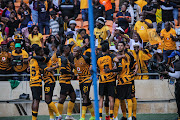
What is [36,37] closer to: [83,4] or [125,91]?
[83,4]

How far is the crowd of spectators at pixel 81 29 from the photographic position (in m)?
14.0

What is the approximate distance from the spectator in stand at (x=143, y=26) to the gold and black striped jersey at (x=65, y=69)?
4897 millimetres

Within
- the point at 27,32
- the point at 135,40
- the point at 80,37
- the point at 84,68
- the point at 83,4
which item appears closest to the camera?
the point at 84,68

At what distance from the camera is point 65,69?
11078mm

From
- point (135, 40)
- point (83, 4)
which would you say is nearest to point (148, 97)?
point (135, 40)

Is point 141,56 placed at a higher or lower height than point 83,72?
higher

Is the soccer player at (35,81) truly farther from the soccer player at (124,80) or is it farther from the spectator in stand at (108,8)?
the spectator in stand at (108,8)

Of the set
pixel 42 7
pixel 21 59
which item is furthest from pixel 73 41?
pixel 42 7

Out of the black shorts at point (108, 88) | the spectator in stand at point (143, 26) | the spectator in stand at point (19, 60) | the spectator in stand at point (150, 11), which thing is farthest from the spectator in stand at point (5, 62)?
the spectator in stand at point (150, 11)

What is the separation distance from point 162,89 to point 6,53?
19.9ft

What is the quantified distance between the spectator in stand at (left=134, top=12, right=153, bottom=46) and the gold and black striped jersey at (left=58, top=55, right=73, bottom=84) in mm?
4897

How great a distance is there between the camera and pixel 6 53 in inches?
554

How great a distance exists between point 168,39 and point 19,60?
19.2 feet

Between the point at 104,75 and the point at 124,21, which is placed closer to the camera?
the point at 104,75
